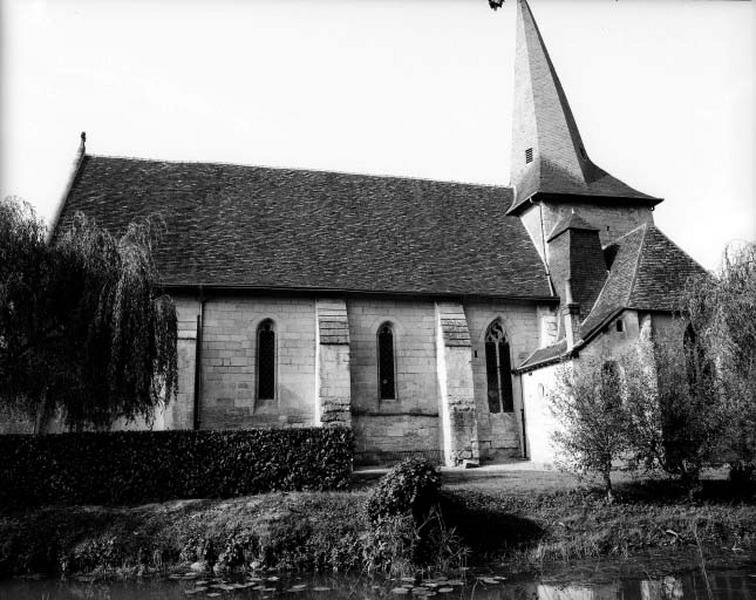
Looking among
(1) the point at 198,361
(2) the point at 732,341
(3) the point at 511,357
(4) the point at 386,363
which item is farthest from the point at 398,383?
(2) the point at 732,341

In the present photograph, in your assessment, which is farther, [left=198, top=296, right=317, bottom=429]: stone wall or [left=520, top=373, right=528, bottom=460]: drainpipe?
[left=520, top=373, right=528, bottom=460]: drainpipe

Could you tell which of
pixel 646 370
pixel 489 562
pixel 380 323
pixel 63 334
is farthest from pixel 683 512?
pixel 63 334

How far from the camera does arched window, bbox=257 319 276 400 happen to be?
1839cm

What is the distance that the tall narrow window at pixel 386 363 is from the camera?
62.7 ft

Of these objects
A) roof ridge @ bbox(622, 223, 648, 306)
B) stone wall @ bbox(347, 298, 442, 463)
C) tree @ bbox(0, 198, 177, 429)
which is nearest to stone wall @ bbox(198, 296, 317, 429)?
stone wall @ bbox(347, 298, 442, 463)

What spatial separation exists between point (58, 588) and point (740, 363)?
13700mm

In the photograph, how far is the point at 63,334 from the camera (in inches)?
500

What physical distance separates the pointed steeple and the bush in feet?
45.0

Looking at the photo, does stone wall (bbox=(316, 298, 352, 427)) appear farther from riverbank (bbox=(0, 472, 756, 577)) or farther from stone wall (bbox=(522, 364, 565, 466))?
stone wall (bbox=(522, 364, 565, 466))

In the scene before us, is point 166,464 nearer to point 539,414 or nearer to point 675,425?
point 675,425

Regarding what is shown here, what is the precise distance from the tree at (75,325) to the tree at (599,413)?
28.7 feet

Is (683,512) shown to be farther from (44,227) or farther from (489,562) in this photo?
(44,227)

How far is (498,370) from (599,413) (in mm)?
7288

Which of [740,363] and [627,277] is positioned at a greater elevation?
[627,277]
